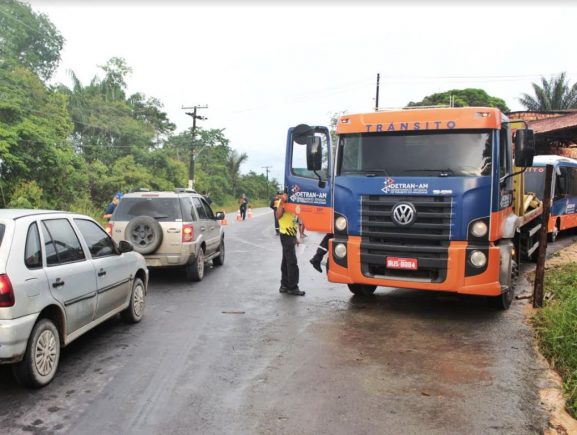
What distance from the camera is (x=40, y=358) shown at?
433 centimetres

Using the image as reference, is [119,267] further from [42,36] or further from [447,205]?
[42,36]

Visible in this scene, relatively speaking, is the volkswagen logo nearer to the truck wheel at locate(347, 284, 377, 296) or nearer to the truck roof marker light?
the truck roof marker light

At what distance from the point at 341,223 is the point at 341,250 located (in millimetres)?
381

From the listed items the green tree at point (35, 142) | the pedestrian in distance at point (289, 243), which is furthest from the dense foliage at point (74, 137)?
the pedestrian in distance at point (289, 243)

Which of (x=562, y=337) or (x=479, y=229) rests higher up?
(x=479, y=229)

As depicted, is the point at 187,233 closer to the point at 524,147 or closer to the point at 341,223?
the point at 341,223

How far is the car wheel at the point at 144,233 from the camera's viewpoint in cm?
880

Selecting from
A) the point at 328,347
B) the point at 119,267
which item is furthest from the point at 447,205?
the point at 119,267

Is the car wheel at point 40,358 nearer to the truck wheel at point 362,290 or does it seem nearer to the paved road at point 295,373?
the paved road at point 295,373

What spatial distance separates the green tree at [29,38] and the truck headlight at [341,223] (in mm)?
25135

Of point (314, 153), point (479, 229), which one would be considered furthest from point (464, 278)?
point (314, 153)

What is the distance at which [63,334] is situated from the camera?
4695mm

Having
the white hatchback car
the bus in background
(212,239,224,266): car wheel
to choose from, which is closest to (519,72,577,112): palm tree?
the bus in background

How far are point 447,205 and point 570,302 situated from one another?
1.86 meters
